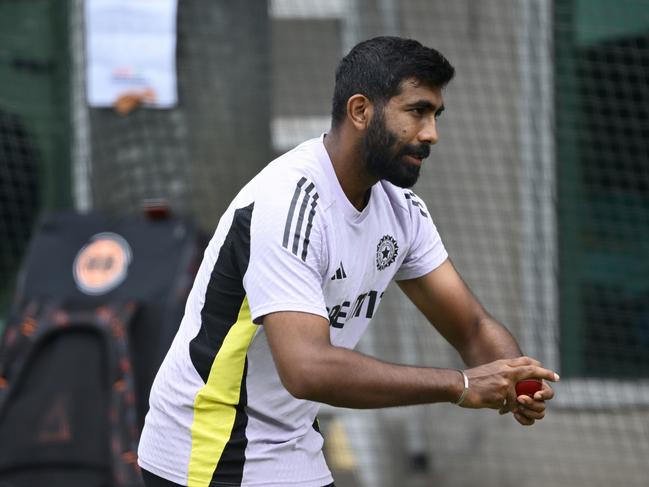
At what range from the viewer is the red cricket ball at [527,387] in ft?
9.25

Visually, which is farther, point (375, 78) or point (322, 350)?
point (375, 78)

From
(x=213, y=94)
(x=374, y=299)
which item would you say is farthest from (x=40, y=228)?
(x=374, y=299)

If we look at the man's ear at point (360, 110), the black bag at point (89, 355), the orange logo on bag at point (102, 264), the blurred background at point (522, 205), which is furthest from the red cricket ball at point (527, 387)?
the blurred background at point (522, 205)

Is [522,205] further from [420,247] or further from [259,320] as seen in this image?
[259,320]

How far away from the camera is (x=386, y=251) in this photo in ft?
9.96

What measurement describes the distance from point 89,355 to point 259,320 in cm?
195

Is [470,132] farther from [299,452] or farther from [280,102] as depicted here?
[299,452]

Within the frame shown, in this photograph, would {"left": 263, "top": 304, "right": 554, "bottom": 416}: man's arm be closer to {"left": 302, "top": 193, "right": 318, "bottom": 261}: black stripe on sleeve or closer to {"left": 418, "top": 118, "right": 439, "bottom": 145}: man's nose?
{"left": 302, "top": 193, "right": 318, "bottom": 261}: black stripe on sleeve

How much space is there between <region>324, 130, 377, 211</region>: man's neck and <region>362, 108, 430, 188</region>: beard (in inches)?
1.1

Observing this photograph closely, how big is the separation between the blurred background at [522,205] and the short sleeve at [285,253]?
293 centimetres

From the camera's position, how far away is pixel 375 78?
2.82 meters

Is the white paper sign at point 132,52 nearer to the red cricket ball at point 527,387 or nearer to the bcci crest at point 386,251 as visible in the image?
the bcci crest at point 386,251

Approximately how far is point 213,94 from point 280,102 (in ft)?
2.73

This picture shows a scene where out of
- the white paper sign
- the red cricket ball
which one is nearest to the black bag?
the white paper sign
